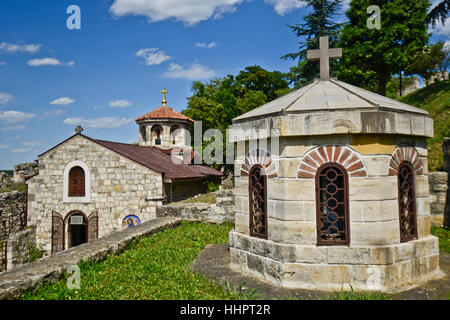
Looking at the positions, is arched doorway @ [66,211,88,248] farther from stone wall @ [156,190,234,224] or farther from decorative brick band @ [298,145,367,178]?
decorative brick band @ [298,145,367,178]

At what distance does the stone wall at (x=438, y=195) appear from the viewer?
9766 mm

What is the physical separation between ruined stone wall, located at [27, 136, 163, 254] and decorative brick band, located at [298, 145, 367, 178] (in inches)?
406

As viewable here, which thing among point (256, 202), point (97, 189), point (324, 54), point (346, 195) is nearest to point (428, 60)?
point (324, 54)

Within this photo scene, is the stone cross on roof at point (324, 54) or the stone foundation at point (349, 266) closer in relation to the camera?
the stone foundation at point (349, 266)

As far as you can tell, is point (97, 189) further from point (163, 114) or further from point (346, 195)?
point (346, 195)

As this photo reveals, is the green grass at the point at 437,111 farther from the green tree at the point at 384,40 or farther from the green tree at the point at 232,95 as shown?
the green tree at the point at 232,95

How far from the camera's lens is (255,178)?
240 inches

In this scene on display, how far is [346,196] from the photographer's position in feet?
17.0

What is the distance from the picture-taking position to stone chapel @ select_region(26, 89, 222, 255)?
14.7 meters

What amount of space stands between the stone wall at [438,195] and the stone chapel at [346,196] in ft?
16.4

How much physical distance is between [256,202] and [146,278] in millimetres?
2519

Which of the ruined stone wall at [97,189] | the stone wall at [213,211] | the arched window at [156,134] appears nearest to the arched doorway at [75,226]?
the ruined stone wall at [97,189]

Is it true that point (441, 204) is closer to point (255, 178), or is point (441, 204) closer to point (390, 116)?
point (390, 116)

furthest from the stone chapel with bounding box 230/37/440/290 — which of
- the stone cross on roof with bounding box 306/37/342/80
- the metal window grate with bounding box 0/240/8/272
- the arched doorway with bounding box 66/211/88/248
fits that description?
the metal window grate with bounding box 0/240/8/272
